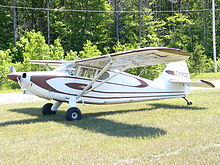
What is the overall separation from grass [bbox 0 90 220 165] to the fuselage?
2.71 ft

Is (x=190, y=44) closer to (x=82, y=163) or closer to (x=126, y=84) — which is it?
(x=126, y=84)

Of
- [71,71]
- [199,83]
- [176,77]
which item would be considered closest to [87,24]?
[176,77]

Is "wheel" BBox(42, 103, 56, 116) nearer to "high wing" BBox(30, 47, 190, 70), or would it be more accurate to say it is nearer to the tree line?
"high wing" BBox(30, 47, 190, 70)

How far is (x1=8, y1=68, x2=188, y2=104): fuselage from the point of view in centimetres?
877

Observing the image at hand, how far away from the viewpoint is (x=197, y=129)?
6.86 metres

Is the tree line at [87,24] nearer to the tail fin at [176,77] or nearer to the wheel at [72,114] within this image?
the tail fin at [176,77]

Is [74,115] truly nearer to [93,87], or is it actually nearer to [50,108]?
[93,87]

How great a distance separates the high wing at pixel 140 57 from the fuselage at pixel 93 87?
0.51m

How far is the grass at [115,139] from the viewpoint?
15.6ft

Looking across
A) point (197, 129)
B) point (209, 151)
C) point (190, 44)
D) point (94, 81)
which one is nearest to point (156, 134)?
point (197, 129)

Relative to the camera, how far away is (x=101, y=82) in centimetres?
970

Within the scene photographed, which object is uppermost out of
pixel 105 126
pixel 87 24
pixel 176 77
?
pixel 87 24

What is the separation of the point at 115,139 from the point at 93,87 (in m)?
3.72

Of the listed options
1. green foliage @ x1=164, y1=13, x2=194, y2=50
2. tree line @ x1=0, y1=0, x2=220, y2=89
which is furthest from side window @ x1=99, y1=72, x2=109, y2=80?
green foliage @ x1=164, y1=13, x2=194, y2=50
